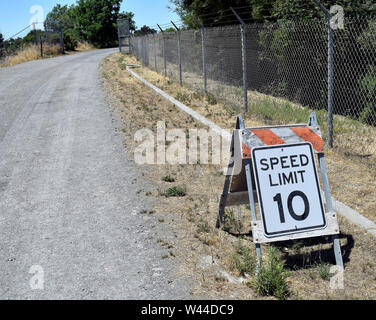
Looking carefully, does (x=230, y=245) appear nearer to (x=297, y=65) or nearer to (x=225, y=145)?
(x=225, y=145)

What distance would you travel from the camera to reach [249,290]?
11.7ft

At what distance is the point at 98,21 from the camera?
205 ft

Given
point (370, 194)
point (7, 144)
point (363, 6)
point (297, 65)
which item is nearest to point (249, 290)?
point (370, 194)

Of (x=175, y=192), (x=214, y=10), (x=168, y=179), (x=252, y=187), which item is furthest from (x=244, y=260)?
(x=214, y=10)

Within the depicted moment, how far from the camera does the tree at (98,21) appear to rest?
6203 cm

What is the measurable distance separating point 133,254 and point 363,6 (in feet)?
29.4

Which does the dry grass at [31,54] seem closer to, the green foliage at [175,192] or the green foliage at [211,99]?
the green foliage at [211,99]

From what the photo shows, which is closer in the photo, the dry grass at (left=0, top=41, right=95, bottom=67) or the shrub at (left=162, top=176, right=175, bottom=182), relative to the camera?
the shrub at (left=162, top=176, right=175, bottom=182)

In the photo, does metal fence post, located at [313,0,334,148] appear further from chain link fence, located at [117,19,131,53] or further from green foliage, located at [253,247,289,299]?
chain link fence, located at [117,19,131,53]

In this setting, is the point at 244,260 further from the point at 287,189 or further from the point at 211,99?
the point at 211,99

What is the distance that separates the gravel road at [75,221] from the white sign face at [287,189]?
955mm

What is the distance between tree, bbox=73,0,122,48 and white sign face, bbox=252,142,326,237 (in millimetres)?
60404

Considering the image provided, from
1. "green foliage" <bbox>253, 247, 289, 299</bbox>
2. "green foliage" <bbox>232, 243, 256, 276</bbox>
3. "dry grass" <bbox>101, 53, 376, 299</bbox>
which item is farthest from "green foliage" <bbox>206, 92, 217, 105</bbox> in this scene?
"green foliage" <bbox>253, 247, 289, 299</bbox>

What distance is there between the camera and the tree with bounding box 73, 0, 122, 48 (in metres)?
62.0
